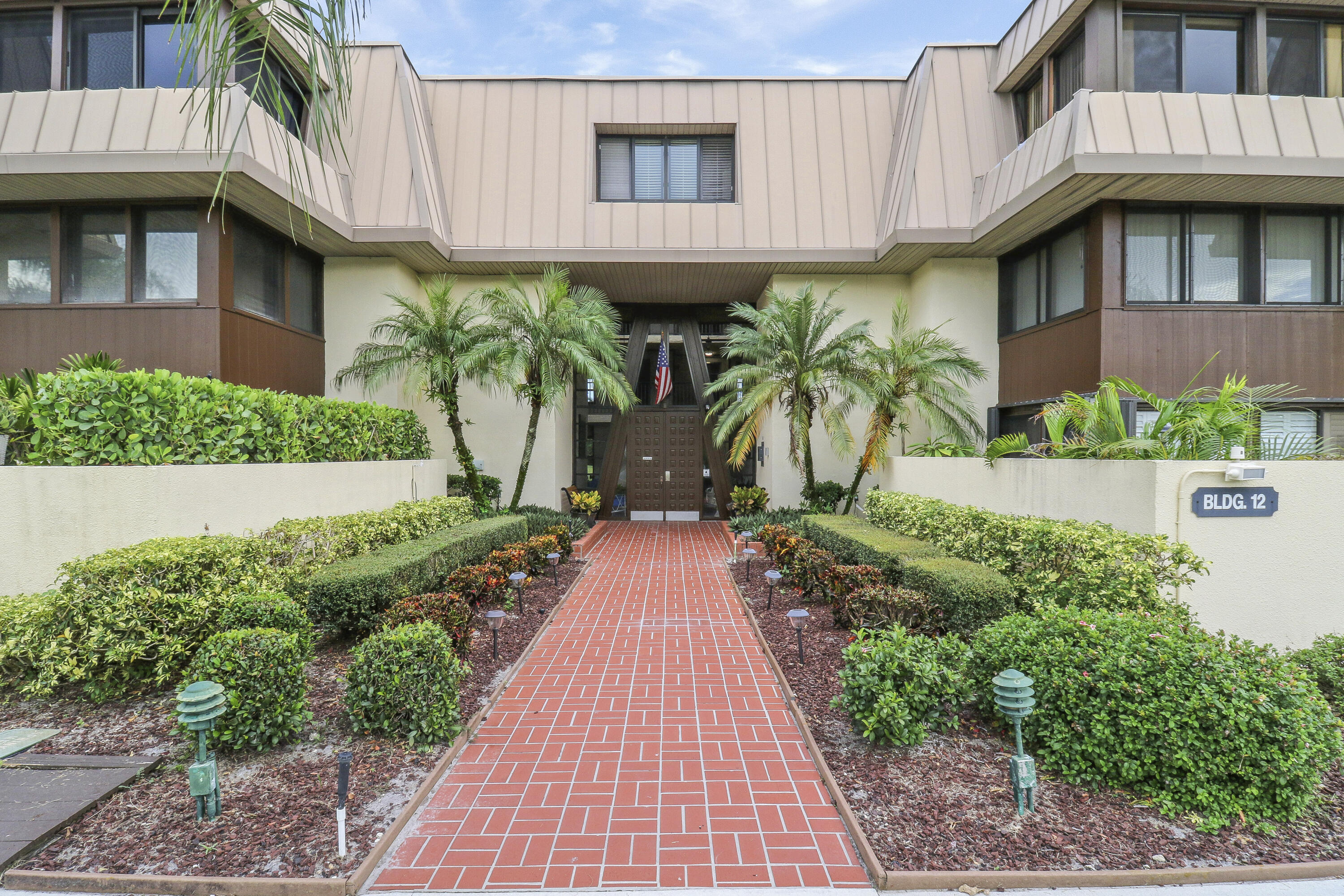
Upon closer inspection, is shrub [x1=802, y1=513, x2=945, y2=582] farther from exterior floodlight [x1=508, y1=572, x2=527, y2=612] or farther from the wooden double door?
the wooden double door

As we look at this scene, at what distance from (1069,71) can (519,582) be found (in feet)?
37.0

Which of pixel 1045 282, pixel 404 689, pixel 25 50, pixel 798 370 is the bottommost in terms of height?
pixel 404 689

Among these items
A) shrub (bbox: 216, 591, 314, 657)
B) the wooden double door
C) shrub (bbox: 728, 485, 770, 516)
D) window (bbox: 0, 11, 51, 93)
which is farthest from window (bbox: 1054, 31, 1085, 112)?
window (bbox: 0, 11, 51, 93)

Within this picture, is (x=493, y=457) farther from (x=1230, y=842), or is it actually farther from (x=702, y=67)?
(x=1230, y=842)

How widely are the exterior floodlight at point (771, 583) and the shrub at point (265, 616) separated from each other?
4.64m

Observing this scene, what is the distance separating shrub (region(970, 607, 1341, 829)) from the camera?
12.4 ft

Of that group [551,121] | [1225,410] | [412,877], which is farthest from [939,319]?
[412,877]

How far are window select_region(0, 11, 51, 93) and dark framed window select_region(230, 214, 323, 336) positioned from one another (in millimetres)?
3206

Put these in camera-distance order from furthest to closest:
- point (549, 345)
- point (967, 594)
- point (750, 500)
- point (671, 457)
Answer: point (671, 457) < point (750, 500) < point (549, 345) < point (967, 594)

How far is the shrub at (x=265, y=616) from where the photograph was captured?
5.37 meters

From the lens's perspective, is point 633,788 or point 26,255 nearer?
point 633,788

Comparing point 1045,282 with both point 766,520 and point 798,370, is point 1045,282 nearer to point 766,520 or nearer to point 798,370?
point 798,370

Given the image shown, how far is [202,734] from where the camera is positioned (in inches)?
148

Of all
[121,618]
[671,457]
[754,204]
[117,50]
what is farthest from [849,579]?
[117,50]
